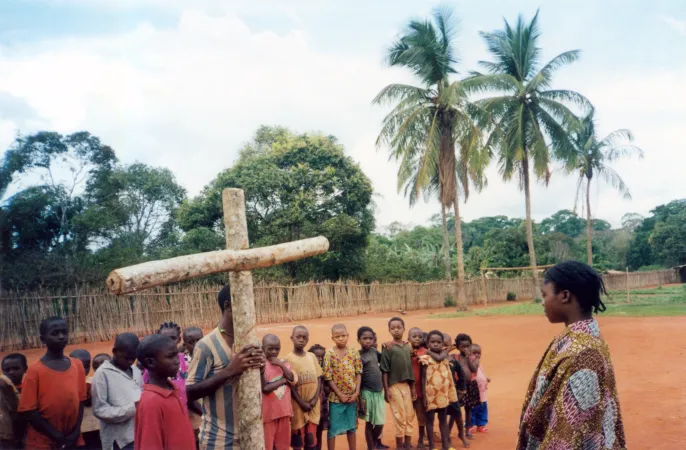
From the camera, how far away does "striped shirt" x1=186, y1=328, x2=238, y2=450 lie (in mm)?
2652

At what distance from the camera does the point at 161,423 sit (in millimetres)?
2607

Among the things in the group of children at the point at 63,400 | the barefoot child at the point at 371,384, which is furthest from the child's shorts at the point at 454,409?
the group of children at the point at 63,400

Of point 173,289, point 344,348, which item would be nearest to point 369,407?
point 344,348

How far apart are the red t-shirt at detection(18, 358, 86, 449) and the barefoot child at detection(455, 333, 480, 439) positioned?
422 cm

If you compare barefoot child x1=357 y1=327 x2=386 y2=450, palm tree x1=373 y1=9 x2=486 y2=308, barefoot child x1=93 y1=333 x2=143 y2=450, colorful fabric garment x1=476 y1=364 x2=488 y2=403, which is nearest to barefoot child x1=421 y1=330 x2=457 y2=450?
barefoot child x1=357 y1=327 x2=386 y2=450

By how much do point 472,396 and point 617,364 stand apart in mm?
5692

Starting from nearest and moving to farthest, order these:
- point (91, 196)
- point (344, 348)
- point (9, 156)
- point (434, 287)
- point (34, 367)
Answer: point (34, 367), point (344, 348), point (9, 156), point (91, 196), point (434, 287)

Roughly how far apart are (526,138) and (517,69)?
9.91ft

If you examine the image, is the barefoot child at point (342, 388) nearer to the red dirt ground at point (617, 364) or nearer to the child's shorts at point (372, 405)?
the child's shorts at point (372, 405)

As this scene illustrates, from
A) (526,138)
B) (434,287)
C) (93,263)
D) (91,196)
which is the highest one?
(526,138)

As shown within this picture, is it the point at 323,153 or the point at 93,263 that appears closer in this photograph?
the point at 93,263

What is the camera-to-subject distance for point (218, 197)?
23281mm

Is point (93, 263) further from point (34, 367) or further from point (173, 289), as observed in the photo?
point (34, 367)

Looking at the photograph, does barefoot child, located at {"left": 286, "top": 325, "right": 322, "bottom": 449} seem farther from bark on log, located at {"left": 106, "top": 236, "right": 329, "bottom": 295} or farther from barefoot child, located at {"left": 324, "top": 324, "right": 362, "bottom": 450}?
bark on log, located at {"left": 106, "top": 236, "right": 329, "bottom": 295}
